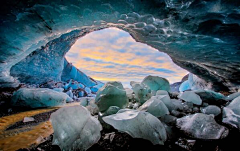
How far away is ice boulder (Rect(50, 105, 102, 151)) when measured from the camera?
0.68 metres

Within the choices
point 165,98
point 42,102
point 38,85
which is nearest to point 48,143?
point 165,98

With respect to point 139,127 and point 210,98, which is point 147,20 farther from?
point 139,127

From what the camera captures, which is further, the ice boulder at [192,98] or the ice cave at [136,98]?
the ice boulder at [192,98]

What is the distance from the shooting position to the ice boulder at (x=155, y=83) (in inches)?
78.6

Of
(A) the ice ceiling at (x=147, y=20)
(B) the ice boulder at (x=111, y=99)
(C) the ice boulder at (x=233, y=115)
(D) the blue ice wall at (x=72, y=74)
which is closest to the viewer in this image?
(C) the ice boulder at (x=233, y=115)

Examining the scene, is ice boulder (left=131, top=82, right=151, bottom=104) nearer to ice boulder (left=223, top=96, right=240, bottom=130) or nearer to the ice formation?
the ice formation

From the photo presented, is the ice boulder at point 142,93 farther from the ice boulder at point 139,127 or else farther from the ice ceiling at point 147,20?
the ice ceiling at point 147,20

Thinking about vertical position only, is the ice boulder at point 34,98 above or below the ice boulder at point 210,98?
below

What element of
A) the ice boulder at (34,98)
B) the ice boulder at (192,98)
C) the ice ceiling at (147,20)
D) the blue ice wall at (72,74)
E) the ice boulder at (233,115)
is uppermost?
the ice ceiling at (147,20)

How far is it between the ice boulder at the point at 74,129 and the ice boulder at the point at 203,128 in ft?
2.19

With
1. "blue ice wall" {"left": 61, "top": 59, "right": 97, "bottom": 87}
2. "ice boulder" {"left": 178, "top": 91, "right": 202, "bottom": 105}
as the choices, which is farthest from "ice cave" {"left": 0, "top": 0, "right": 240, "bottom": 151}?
"blue ice wall" {"left": 61, "top": 59, "right": 97, "bottom": 87}

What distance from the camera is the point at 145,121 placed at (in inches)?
28.5

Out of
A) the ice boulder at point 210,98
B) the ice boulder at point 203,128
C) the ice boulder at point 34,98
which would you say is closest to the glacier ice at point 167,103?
Result: the ice boulder at point 203,128

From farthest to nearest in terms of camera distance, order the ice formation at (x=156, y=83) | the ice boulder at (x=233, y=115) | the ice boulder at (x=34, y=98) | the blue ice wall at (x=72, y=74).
Result: the blue ice wall at (x=72, y=74) < the ice boulder at (x=34, y=98) < the ice formation at (x=156, y=83) < the ice boulder at (x=233, y=115)
